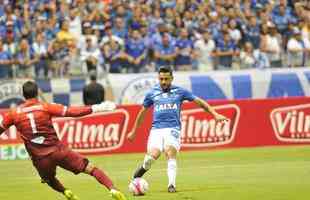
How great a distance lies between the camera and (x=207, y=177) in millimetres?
17734

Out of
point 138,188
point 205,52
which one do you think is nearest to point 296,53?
point 205,52

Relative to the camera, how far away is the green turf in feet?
48.1

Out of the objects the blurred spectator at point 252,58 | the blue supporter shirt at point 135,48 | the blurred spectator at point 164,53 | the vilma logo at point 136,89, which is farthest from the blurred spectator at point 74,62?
the blurred spectator at point 252,58

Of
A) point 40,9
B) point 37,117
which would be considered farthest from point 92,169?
point 40,9

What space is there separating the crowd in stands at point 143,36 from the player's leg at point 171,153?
35.9ft

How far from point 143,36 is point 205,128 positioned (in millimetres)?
4321

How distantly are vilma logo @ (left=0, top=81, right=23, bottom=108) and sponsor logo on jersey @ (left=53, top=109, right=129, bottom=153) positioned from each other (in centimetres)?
240

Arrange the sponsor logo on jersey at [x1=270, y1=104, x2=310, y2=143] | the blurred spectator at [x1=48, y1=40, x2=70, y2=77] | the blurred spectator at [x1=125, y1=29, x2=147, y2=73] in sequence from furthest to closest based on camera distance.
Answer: the blurred spectator at [x1=125, y1=29, x2=147, y2=73] → the blurred spectator at [x1=48, y1=40, x2=70, y2=77] → the sponsor logo on jersey at [x1=270, y1=104, x2=310, y2=143]

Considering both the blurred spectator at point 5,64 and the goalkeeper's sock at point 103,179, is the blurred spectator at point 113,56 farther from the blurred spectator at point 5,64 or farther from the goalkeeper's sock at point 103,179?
the goalkeeper's sock at point 103,179

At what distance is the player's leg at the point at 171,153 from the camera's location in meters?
14.8

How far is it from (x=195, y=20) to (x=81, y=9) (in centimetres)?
390

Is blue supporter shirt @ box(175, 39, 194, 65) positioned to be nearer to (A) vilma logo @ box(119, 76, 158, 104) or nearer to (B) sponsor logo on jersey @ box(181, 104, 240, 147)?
(A) vilma logo @ box(119, 76, 158, 104)

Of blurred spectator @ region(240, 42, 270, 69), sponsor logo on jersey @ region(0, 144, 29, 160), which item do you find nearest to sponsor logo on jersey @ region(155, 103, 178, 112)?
sponsor logo on jersey @ region(0, 144, 29, 160)

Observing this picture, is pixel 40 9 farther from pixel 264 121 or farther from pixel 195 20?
pixel 264 121
